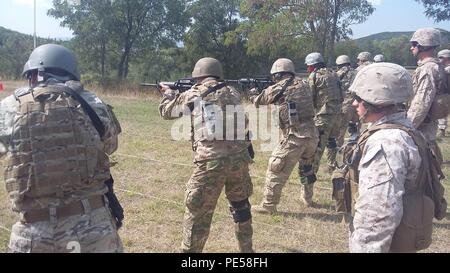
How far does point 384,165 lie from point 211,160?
7.03 ft

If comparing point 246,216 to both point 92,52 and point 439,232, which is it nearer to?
point 439,232

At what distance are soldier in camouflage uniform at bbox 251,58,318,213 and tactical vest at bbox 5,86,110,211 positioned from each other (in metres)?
3.55

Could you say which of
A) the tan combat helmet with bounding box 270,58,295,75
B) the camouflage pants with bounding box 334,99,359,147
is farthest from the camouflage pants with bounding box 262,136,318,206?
the camouflage pants with bounding box 334,99,359,147

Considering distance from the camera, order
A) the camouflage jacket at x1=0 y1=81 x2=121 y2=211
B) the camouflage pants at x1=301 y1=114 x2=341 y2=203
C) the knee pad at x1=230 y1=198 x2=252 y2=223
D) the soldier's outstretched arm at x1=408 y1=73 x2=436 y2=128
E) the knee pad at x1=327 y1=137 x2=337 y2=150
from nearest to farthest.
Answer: the camouflage jacket at x1=0 y1=81 x2=121 y2=211 < the knee pad at x1=230 y1=198 x2=252 y2=223 < the soldier's outstretched arm at x1=408 y1=73 x2=436 y2=128 < the camouflage pants at x1=301 y1=114 x2=341 y2=203 < the knee pad at x1=327 y1=137 x2=337 y2=150

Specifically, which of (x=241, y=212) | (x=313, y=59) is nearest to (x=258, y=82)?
(x=313, y=59)

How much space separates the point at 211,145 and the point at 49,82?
5.88 feet

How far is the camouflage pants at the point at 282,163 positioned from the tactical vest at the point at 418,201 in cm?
332

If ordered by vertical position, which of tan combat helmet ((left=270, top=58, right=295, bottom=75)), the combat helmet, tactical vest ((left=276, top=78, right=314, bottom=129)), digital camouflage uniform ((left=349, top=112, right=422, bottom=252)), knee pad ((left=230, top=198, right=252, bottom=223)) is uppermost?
tan combat helmet ((left=270, top=58, right=295, bottom=75))

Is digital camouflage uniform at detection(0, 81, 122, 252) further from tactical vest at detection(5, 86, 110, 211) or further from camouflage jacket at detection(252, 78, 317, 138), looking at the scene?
camouflage jacket at detection(252, 78, 317, 138)

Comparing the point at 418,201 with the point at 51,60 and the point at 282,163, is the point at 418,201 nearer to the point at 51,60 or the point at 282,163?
the point at 51,60

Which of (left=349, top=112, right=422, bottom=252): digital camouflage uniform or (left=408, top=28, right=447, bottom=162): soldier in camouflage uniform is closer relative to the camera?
(left=349, top=112, right=422, bottom=252): digital camouflage uniform

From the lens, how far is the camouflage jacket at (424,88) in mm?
4754

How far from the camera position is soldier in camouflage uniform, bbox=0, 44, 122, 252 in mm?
2588
